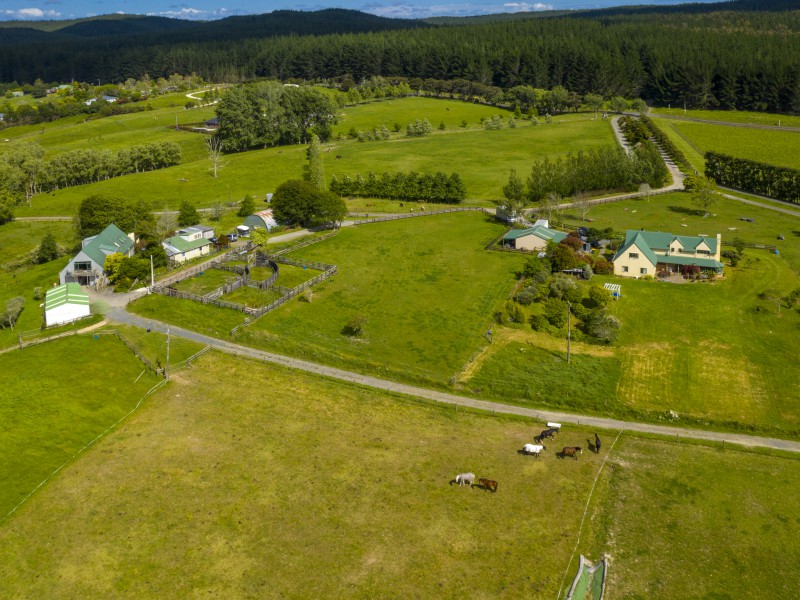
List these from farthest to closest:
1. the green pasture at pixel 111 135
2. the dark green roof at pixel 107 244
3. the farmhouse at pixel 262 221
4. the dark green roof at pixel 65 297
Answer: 1. the green pasture at pixel 111 135
2. the farmhouse at pixel 262 221
3. the dark green roof at pixel 107 244
4. the dark green roof at pixel 65 297

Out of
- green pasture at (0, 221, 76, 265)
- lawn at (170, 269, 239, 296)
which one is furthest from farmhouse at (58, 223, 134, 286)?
green pasture at (0, 221, 76, 265)

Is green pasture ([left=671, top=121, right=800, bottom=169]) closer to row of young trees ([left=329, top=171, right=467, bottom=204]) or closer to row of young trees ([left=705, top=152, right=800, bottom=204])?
row of young trees ([left=705, top=152, right=800, bottom=204])

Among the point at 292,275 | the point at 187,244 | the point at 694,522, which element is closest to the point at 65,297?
the point at 187,244

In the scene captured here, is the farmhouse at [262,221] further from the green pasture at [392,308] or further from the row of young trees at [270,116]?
the row of young trees at [270,116]

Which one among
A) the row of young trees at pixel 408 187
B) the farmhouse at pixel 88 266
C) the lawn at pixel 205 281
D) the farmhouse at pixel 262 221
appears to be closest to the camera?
the lawn at pixel 205 281

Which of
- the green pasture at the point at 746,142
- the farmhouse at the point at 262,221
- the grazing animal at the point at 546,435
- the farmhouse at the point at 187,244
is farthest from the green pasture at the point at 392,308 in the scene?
the green pasture at the point at 746,142

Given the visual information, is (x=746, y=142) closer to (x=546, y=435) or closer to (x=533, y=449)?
(x=546, y=435)
